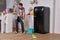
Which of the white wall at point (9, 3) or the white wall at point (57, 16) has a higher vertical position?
the white wall at point (9, 3)

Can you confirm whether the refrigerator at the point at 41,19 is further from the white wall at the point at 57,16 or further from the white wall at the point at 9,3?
the white wall at the point at 9,3

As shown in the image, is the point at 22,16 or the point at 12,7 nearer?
the point at 22,16

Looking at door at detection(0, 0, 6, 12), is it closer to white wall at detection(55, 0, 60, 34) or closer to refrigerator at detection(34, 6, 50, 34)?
refrigerator at detection(34, 6, 50, 34)

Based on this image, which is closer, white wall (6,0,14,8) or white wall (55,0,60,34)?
white wall (55,0,60,34)

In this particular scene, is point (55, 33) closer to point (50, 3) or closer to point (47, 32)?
point (47, 32)

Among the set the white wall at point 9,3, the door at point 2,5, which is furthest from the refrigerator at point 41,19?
the door at point 2,5

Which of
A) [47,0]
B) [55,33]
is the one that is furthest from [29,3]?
[55,33]

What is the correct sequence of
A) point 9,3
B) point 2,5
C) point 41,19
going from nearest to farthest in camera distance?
point 41,19, point 9,3, point 2,5

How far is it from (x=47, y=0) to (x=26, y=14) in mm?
792

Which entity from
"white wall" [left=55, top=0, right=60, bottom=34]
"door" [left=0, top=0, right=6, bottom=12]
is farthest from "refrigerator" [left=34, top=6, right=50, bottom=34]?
"door" [left=0, top=0, right=6, bottom=12]

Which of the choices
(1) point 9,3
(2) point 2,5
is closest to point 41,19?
(1) point 9,3

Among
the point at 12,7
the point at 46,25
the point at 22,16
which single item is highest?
the point at 12,7

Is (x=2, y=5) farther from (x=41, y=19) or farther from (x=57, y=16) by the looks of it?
(x=57, y=16)

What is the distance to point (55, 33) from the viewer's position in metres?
3.37
